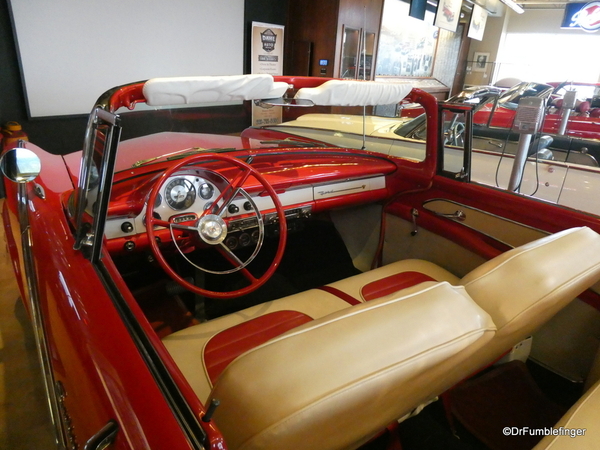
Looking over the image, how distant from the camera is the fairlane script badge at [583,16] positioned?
9.97 meters

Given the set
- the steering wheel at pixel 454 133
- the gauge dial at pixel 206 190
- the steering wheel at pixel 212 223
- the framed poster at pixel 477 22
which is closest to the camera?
the steering wheel at pixel 212 223

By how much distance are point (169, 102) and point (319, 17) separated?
6.29 meters

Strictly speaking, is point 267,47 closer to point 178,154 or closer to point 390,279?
point 178,154

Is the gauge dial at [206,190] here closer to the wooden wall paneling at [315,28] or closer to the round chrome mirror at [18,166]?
the round chrome mirror at [18,166]

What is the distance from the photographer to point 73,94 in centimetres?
451

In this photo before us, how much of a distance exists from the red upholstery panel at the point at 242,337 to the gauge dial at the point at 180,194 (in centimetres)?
59

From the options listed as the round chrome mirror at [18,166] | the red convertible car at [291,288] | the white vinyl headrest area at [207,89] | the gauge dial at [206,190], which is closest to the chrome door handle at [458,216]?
the red convertible car at [291,288]

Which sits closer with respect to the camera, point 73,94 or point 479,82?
point 73,94

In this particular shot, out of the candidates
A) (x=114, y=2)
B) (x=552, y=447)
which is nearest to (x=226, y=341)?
(x=552, y=447)

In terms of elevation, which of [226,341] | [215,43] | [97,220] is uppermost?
[215,43]

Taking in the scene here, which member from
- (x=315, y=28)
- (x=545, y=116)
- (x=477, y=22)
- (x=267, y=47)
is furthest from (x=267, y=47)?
(x=477, y=22)

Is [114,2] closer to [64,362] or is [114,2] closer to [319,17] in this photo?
[319,17]

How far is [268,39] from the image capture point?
252 inches

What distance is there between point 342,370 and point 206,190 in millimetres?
1264
